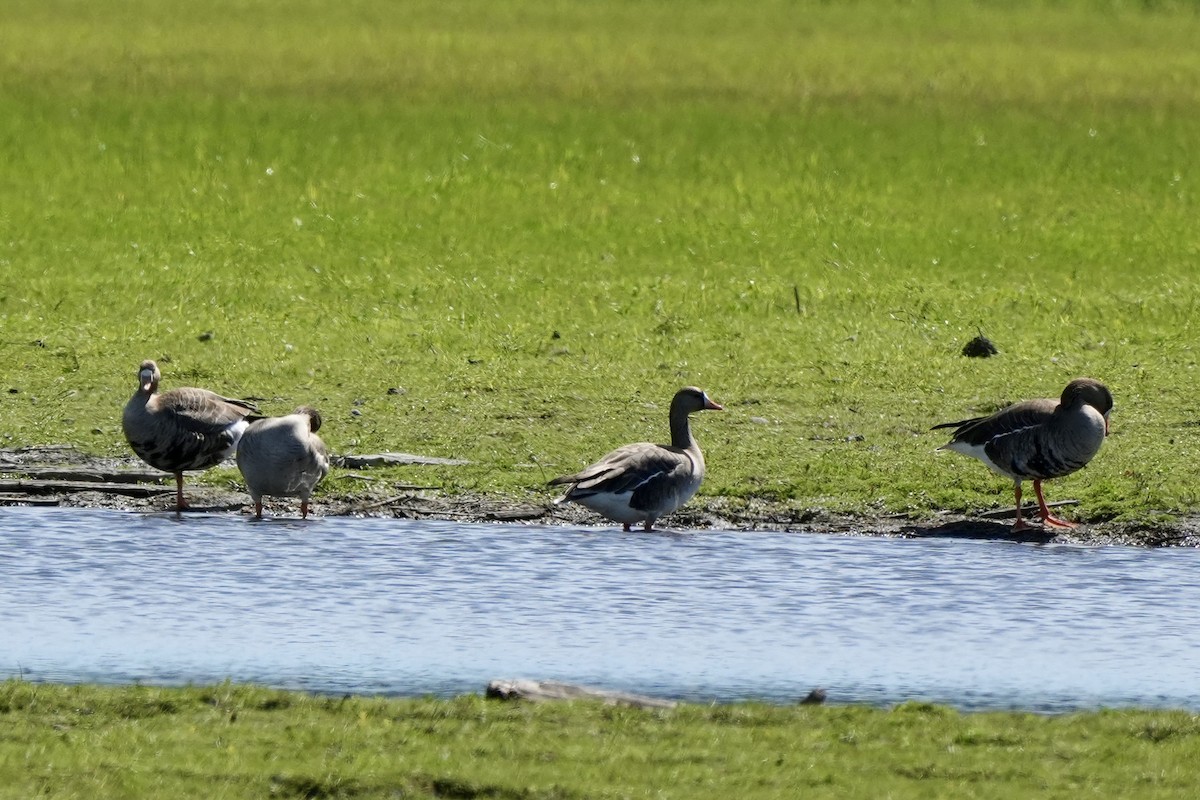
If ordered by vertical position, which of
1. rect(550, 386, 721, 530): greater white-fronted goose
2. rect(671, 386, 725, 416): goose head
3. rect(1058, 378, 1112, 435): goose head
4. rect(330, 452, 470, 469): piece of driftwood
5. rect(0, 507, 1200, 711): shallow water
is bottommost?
rect(0, 507, 1200, 711): shallow water

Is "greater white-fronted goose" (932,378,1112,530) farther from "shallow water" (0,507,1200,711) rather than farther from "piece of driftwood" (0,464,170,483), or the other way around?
"piece of driftwood" (0,464,170,483)

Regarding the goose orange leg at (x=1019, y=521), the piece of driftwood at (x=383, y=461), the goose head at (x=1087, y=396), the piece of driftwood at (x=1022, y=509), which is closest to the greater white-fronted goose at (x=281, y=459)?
the piece of driftwood at (x=383, y=461)

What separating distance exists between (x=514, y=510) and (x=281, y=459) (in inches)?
68.3

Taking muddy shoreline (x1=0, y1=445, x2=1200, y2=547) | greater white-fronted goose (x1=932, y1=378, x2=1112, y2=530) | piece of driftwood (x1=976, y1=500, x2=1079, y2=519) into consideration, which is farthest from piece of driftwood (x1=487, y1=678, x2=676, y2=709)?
piece of driftwood (x1=976, y1=500, x2=1079, y2=519)

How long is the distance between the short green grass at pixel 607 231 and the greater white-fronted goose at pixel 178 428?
4.71 ft

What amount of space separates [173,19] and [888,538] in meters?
34.1

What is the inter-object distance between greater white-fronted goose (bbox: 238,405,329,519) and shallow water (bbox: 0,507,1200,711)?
269mm

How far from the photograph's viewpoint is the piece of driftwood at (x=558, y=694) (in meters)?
10.1

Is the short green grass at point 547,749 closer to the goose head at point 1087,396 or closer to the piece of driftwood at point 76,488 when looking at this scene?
the goose head at point 1087,396

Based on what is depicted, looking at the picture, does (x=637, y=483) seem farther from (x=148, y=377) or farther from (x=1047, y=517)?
(x=148, y=377)

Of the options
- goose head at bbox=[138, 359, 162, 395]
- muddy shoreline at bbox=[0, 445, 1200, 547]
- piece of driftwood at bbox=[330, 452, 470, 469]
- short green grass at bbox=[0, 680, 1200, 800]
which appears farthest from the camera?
piece of driftwood at bbox=[330, 452, 470, 469]

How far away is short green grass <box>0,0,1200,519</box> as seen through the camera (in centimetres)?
1920

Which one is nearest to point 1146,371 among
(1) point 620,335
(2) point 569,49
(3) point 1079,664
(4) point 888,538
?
(1) point 620,335

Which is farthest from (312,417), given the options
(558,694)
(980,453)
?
(558,694)
